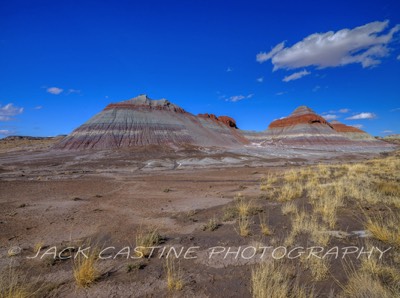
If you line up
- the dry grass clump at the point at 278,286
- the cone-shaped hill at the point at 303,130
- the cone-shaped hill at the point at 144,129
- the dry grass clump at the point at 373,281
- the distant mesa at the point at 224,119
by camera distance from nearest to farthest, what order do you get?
1. the dry grass clump at the point at 373,281
2. the dry grass clump at the point at 278,286
3. the cone-shaped hill at the point at 144,129
4. the cone-shaped hill at the point at 303,130
5. the distant mesa at the point at 224,119

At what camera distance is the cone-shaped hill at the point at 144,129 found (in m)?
57.8

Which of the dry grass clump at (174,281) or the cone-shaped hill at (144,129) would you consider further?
the cone-shaped hill at (144,129)

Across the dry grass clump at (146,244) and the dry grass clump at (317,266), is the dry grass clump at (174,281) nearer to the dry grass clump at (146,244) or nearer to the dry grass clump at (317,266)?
the dry grass clump at (146,244)

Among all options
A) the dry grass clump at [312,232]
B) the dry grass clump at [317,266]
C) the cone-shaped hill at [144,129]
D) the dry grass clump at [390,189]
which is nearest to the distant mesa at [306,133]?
the cone-shaped hill at [144,129]

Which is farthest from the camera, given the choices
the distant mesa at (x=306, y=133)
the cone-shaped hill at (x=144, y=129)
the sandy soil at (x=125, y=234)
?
the distant mesa at (x=306, y=133)

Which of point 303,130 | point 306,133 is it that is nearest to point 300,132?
point 303,130

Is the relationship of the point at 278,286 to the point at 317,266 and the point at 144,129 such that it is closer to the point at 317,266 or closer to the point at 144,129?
the point at 317,266

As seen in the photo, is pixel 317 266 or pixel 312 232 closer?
pixel 317 266

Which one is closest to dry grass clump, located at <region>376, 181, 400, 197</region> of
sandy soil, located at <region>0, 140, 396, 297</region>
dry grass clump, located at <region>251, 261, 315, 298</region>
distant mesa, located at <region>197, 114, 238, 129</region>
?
sandy soil, located at <region>0, 140, 396, 297</region>

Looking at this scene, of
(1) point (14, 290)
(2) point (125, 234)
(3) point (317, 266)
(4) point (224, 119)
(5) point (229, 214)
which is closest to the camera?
(1) point (14, 290)

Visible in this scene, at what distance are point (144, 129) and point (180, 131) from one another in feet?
33.3

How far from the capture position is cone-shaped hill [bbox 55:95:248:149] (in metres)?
57.8

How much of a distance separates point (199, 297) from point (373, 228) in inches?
163

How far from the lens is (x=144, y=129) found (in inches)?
2549
